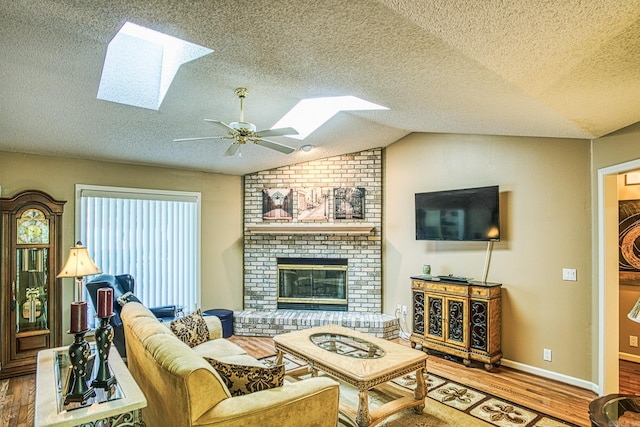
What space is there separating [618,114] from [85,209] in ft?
18.2

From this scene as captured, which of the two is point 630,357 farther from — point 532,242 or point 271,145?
point 271,145

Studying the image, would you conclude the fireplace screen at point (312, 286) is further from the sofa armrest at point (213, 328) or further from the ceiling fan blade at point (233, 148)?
the ceiling fan blade at point (233, 148)

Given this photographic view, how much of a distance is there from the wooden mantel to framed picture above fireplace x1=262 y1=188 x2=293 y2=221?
0.15 metres

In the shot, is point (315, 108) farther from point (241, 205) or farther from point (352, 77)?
point (241, 205)

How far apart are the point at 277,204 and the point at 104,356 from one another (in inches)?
151

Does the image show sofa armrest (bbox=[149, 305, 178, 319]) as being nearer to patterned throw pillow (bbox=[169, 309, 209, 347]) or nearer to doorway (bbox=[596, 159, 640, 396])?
patterned throw pillow (bbox=[169, 309, 209, 347])

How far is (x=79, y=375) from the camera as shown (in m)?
2.15

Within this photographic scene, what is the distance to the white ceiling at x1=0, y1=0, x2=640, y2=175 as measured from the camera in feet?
5.42

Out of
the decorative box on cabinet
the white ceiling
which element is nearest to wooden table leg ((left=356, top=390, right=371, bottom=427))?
the decorative box on cabinet

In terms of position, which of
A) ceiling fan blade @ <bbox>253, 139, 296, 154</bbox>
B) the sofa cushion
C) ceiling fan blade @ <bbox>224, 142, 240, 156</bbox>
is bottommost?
the sofa cushion

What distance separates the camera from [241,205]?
6176mm

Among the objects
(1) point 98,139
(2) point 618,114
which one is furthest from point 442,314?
(1) point 98,139

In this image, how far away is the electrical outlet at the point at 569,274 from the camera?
12.1 ft

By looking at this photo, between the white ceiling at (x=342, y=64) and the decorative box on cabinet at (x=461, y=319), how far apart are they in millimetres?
1815
